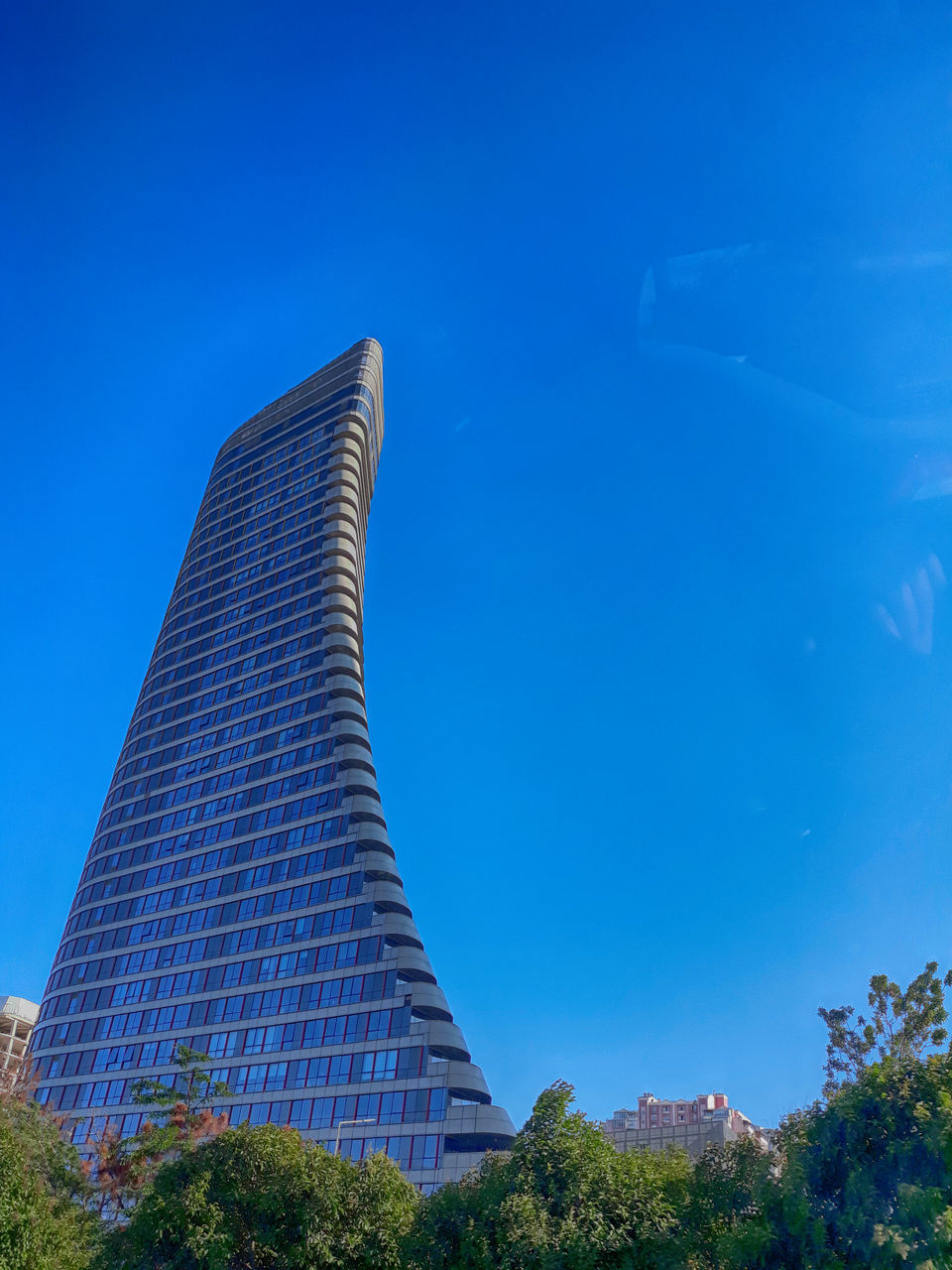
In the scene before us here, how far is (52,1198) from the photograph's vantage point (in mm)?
38750

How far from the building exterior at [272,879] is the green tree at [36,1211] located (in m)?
27.1

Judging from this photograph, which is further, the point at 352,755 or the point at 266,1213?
the point at 352,755

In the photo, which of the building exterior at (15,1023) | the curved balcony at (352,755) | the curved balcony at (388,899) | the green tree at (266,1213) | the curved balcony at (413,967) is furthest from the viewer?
the building exterior at (15,1023)

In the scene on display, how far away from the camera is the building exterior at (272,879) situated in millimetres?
72625

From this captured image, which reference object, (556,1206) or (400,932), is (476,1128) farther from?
(556,1206)

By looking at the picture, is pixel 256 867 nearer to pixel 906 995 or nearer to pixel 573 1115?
pixel 906 995

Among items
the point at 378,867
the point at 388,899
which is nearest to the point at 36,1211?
the point at 388,899

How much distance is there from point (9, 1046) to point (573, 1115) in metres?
112

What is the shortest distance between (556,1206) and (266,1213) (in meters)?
10.2

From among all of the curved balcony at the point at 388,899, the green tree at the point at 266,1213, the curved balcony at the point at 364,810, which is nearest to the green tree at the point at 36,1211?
the green tree at the point at 266,1213

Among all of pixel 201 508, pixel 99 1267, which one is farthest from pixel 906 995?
pixel 201 508

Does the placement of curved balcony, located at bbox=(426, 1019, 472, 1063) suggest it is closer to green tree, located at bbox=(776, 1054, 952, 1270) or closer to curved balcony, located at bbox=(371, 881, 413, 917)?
curved balcony, located at bbox=(371, 881, 413, 917)

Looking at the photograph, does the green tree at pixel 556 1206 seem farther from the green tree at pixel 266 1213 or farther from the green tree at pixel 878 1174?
the green tree at pixel 878 1174

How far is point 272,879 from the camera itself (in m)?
86.8
